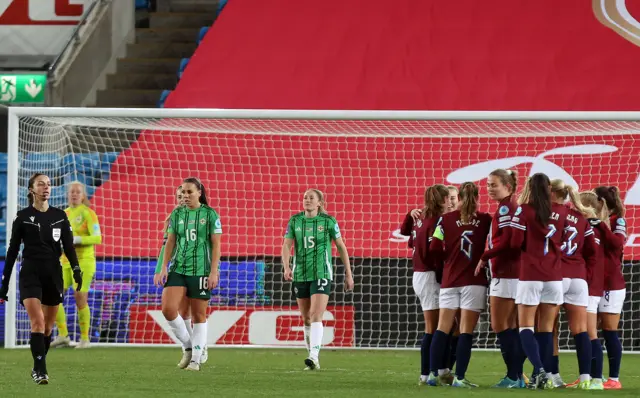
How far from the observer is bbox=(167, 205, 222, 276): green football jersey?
10094mm

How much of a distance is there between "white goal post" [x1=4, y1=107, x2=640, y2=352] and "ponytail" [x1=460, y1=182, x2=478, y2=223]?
4.24 metres

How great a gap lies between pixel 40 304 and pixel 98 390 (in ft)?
3.23

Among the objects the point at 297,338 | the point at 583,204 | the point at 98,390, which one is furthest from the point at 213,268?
the point at 297,338

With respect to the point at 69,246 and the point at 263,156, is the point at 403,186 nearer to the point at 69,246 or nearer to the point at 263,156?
the point at 263,156

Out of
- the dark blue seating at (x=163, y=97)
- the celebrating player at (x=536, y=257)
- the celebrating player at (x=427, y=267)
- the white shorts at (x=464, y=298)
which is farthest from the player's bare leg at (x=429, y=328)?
the dark blue seating at (x=163, y=97)

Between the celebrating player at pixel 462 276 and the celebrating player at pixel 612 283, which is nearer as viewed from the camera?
the celebrating player at pixel 462 276

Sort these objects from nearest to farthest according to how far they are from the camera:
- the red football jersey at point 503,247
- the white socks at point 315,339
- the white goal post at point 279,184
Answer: the red football jersey at point 503,247 → the white socks at point 315,339 → the white goal post at point 279,184

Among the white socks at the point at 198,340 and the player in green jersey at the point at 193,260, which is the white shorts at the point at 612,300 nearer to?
the player in green jersey at the point at 193,260

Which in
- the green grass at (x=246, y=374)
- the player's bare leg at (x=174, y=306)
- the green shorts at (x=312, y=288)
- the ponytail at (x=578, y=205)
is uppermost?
the ponytail at (x=578, y=205)

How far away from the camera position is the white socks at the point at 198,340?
10250 mm

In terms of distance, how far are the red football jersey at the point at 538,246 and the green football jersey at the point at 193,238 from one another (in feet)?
9.26

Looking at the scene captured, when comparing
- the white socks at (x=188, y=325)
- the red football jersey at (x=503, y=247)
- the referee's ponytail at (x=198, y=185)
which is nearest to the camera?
the red football jersey at (x=503, y=247)

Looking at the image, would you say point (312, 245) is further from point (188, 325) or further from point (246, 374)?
point (246, 374)

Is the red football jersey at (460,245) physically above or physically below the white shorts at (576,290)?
above
